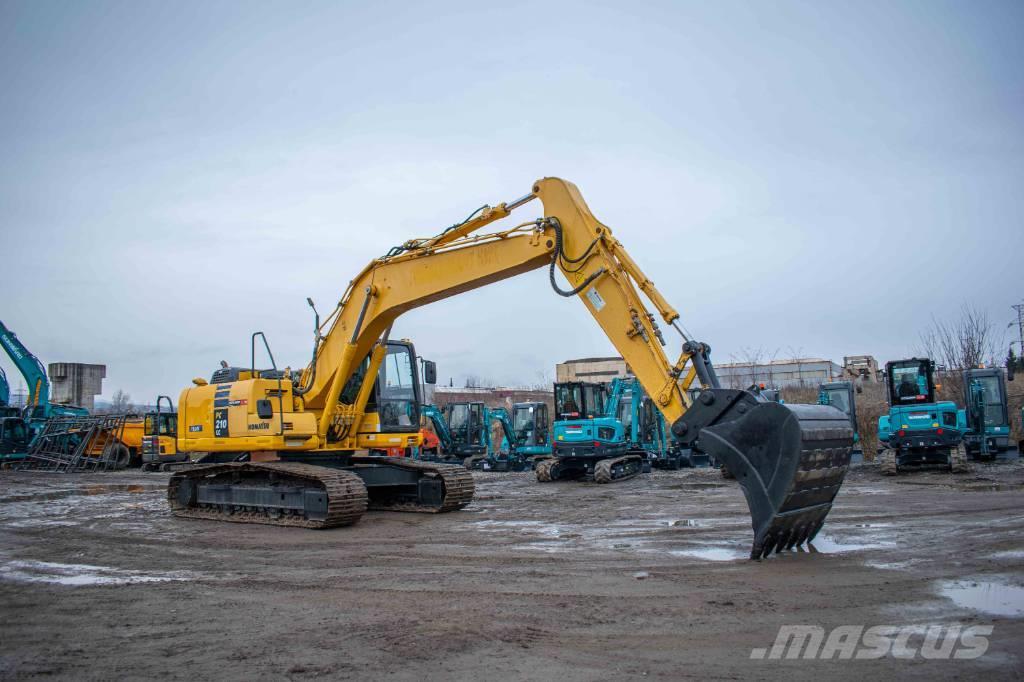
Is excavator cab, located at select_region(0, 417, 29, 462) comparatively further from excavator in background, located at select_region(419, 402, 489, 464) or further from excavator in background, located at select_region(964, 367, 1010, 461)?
excavator in background, located at select_region(964, 367, 1010, 461)

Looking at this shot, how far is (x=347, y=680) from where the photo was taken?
4.71 m

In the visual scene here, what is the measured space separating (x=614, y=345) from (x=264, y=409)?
19.1ft

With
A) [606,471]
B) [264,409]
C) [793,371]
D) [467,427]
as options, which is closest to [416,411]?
[264,409]

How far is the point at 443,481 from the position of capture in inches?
499

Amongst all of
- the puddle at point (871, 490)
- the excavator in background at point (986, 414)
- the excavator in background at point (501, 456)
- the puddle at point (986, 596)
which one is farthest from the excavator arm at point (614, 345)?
the excavator in background at point (986, 414)

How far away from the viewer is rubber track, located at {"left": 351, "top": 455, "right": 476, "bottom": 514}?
499 inches

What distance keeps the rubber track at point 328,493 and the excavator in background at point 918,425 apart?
14.7 meters

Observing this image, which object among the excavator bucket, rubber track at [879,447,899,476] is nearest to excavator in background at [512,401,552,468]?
rubber track at [879,447,899,476]

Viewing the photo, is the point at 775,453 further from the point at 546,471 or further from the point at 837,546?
the point at 546,471

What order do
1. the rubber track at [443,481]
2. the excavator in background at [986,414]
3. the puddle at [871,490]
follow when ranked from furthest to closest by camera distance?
the excavator in background at [986,414] → the puddle at [871,490] → the rubber track at [443,481]

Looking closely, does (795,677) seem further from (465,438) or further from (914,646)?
(465,438)

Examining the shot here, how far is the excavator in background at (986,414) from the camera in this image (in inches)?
918

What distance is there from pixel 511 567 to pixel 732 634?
9.87 ft

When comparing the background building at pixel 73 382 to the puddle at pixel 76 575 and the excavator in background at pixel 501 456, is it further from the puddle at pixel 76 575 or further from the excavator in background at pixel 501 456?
the puddle at pixel 76 575
